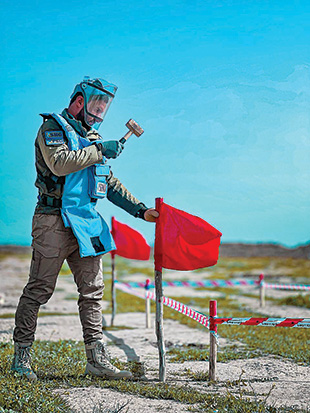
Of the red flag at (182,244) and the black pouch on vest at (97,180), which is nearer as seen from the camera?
the black pouch on vest at (97,180)

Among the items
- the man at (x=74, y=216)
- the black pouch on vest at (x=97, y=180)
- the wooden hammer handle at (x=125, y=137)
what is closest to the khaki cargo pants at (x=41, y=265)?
the man at (x=74, y=216)

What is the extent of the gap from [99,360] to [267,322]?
177 centimetres

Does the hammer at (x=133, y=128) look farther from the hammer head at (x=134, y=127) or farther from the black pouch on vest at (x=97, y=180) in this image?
the black pouch on vest at (x=97, y=180)

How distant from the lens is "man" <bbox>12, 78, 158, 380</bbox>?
16.7 ft

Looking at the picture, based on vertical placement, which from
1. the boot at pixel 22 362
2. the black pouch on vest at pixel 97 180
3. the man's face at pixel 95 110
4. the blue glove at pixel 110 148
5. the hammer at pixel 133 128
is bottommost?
the boot at pixel 22 362

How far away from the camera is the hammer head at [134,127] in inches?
209

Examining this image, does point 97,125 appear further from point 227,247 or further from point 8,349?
point 227,247

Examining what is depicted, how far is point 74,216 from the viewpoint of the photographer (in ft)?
16.9

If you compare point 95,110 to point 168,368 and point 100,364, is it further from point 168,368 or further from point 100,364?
point 168,368

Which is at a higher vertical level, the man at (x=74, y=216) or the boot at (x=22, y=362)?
the man at (x=74, y=216)

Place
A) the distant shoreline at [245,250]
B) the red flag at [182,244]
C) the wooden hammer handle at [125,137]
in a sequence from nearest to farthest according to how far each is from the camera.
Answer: the wooden hammer handle at [125,137], the red flag at [182,244], the distant shoreline at [245,250]

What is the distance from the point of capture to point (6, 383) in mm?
4617

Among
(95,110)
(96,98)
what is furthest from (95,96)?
(95,110)

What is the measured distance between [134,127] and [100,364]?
246cm
